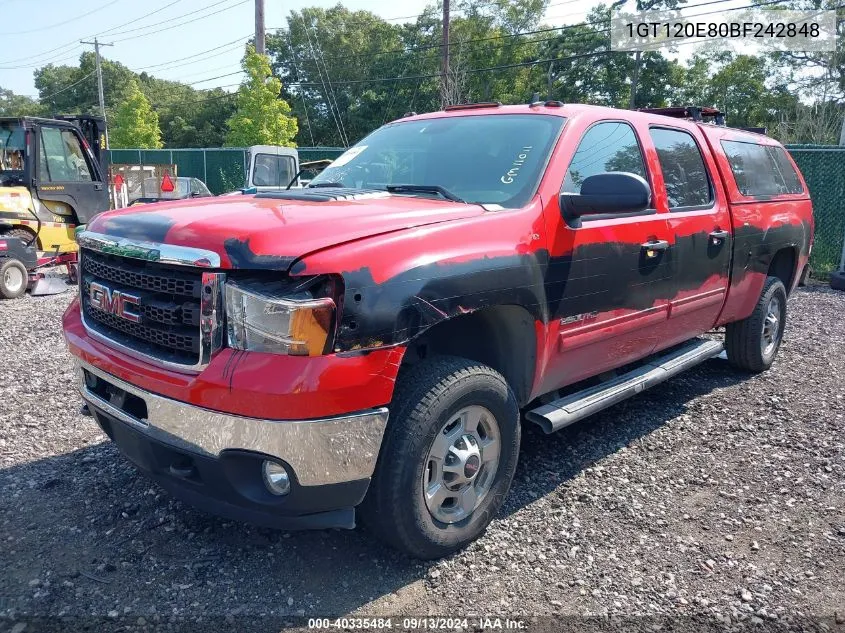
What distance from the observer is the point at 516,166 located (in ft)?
11.4

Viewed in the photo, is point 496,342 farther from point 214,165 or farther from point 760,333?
point 214,165

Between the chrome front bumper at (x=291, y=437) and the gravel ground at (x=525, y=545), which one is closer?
the chrome front bumper at (x=291, y=437)

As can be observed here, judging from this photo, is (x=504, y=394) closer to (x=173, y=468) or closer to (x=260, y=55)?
(x=173, y=468)

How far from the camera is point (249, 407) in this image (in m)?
2.36

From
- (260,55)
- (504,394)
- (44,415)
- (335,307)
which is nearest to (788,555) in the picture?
(504,394)

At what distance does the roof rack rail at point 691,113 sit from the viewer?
17.5 feet

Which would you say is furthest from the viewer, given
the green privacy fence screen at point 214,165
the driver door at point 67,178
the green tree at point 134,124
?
the green tree at point 134,124

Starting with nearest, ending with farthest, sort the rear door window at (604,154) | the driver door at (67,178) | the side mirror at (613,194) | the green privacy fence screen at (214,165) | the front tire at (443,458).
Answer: the front tire at (443,458)
the side mirror at (613,194)
the rear door window at (604,154)
the driver door at (67,178)
the green privacy fence screen at (214,165)

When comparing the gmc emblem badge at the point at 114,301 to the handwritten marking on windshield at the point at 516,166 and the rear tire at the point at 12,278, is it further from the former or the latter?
the rear tire at the point at 12,278

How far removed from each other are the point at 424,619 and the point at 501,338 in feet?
4.24

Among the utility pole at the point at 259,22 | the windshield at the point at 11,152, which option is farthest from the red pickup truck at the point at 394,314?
the utility pole at the point at 259,22

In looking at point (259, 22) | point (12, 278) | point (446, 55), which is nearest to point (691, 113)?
point (12, 278)

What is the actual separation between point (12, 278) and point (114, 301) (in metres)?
7.57

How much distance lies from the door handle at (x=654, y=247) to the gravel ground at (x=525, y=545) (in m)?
1.27
